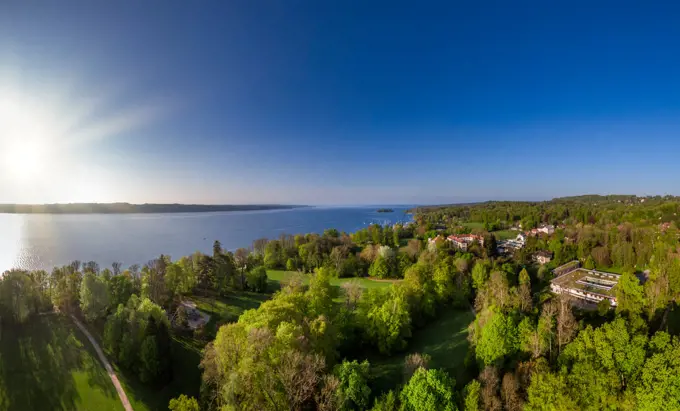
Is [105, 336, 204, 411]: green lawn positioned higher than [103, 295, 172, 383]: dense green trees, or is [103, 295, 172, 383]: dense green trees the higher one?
[103, 295, 172, 383]: dense green trees

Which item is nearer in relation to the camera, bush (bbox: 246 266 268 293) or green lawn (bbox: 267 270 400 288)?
bush (bbox: 246 266 268 293)

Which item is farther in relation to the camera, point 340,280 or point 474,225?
point 474,225

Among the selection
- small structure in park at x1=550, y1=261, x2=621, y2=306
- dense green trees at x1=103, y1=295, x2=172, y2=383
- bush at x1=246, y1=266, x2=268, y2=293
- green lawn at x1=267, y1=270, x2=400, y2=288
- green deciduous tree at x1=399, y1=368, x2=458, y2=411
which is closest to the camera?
green deciduous tree at x1=399, y1=368, x2=458, y2=411

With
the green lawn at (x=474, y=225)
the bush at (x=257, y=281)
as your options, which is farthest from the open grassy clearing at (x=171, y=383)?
the green lawn at (x=474, y=225)

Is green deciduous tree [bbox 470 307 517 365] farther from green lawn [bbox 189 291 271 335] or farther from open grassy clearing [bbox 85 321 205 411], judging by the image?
green lawn [bbox 189 291 271 335]

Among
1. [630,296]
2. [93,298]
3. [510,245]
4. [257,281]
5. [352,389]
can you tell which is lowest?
[510,245]

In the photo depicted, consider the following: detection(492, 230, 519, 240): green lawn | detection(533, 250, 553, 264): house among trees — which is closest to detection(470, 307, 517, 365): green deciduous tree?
detection(533, 250, 553, 264): house among trees

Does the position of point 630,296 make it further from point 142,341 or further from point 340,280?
point 340,280

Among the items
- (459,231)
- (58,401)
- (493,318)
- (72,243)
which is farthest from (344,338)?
(72,243)

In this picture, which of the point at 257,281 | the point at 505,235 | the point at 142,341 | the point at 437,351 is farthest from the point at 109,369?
the point at 505,235
